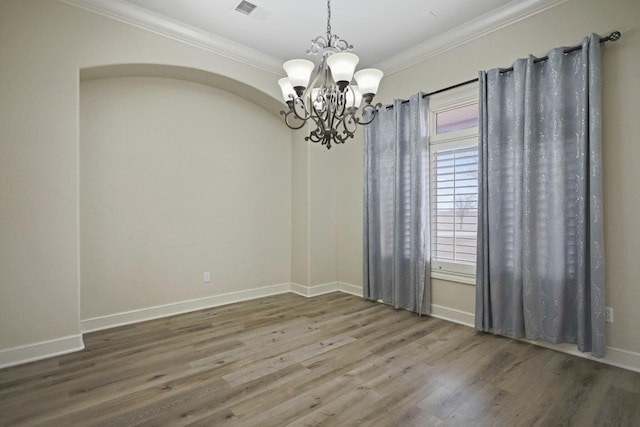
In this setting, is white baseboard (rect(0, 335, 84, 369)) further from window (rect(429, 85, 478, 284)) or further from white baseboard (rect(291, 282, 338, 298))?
window (rect(429, 85, 478, 284))

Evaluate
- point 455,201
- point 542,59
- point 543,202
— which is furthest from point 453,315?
point 542,59

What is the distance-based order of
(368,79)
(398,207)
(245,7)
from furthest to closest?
(398,207), (245,7), (368,79)

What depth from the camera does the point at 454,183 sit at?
363 cm

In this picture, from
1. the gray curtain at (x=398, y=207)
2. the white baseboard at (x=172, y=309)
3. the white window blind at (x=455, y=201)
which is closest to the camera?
the white baseboard at (x=172, y=309)

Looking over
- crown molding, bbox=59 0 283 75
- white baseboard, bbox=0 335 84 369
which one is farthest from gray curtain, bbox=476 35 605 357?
white baseboard, bbox=0 335 84 369

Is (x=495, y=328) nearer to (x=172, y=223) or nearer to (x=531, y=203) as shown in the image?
(x=531, y=203)

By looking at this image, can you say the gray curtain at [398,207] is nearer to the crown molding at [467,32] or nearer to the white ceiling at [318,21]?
the crown molding at [467,32]

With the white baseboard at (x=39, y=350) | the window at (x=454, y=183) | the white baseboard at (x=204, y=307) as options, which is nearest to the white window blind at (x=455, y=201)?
the window at (x=454, y=183)

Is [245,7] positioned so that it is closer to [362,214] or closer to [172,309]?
[362,214]

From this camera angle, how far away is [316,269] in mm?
4805

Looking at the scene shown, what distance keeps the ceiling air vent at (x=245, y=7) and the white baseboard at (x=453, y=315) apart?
12.2ft

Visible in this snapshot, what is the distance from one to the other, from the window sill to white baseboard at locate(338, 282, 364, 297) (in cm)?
124

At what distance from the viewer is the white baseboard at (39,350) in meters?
2.60

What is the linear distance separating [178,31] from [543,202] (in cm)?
396
